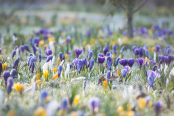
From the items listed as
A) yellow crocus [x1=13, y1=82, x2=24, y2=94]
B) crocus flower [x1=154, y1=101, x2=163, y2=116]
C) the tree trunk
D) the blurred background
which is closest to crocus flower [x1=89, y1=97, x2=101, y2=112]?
crocus flower [x1=154, y1=101, x2=163, y2=116]

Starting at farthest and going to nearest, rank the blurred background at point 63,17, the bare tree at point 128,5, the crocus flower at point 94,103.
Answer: the blurred background at point 63,17, the bare tree at point 128,5, the crocus flower at point 94,103

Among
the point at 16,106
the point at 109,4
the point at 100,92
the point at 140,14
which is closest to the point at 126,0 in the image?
the point at 109,4

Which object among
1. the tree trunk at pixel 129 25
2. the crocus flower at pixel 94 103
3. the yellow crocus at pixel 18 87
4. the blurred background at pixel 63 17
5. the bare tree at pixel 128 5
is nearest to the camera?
the crocus flower at pixel 94 103

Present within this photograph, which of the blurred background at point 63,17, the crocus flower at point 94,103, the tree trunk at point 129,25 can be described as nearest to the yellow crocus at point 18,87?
the crocus flower at point 94,103

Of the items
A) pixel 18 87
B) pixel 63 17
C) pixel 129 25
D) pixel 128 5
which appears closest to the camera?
pixel 18 87

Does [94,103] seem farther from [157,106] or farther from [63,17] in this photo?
[63,17]

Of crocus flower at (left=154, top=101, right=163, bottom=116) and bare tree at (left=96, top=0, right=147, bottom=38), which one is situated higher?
bare tree at (left=96, top=0, right=147, bottom=38)

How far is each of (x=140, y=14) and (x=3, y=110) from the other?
1150 cm

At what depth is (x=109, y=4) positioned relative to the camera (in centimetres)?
473

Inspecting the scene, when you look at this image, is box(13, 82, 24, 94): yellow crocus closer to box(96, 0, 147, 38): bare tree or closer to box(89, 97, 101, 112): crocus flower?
box(89, 97, 101, 112): crocus flower

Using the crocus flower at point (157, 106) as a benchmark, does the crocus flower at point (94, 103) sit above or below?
above

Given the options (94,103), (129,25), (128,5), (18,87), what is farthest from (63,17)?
(94,103)

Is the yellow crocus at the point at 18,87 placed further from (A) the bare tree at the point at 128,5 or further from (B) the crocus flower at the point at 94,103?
(A) the bare tree at the point at 128,5

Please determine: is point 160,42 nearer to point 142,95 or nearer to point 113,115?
point 142,95
